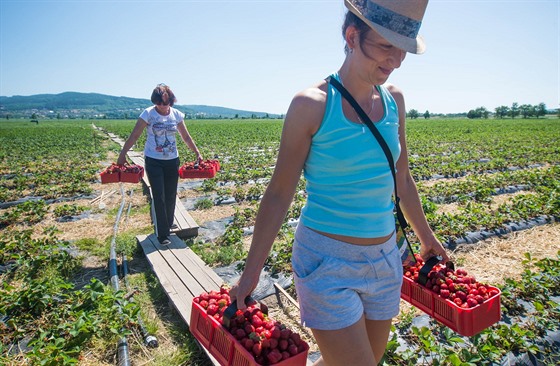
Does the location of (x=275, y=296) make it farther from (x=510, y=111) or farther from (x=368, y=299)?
(x=510, y=111)

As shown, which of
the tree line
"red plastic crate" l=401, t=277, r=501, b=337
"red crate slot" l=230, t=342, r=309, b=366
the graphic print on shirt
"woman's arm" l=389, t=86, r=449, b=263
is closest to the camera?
"red crate slot" l=230, t=342, r=309, b=366

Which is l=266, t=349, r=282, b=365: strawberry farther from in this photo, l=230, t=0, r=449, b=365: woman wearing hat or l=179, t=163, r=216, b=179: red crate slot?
l=179, t=163, r=216, b=179: red crate slot

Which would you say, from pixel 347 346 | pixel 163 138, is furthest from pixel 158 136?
pixel 347 346

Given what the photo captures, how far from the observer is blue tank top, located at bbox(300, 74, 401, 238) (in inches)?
61.7

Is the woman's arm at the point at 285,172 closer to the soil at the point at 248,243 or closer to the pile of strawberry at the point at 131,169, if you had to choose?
the soil at the point at 248,243

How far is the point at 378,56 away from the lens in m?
1.53

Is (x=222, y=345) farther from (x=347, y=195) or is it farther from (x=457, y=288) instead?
(x=457, y=288)

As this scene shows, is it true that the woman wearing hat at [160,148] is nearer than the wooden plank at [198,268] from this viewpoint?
No

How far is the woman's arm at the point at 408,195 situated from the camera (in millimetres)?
1997

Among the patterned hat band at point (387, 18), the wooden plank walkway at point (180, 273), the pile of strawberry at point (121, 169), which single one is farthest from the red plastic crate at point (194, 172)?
the patterned hat band at point (387, 18)

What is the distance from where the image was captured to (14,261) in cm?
490

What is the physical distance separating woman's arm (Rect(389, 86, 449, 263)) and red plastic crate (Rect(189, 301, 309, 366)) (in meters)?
0.92

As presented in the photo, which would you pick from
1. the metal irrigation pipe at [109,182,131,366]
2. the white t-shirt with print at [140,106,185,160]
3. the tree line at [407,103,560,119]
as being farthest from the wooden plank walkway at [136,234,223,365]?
the tree line at [407,103,560,119]

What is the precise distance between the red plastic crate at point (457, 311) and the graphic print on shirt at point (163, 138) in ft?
10.9
